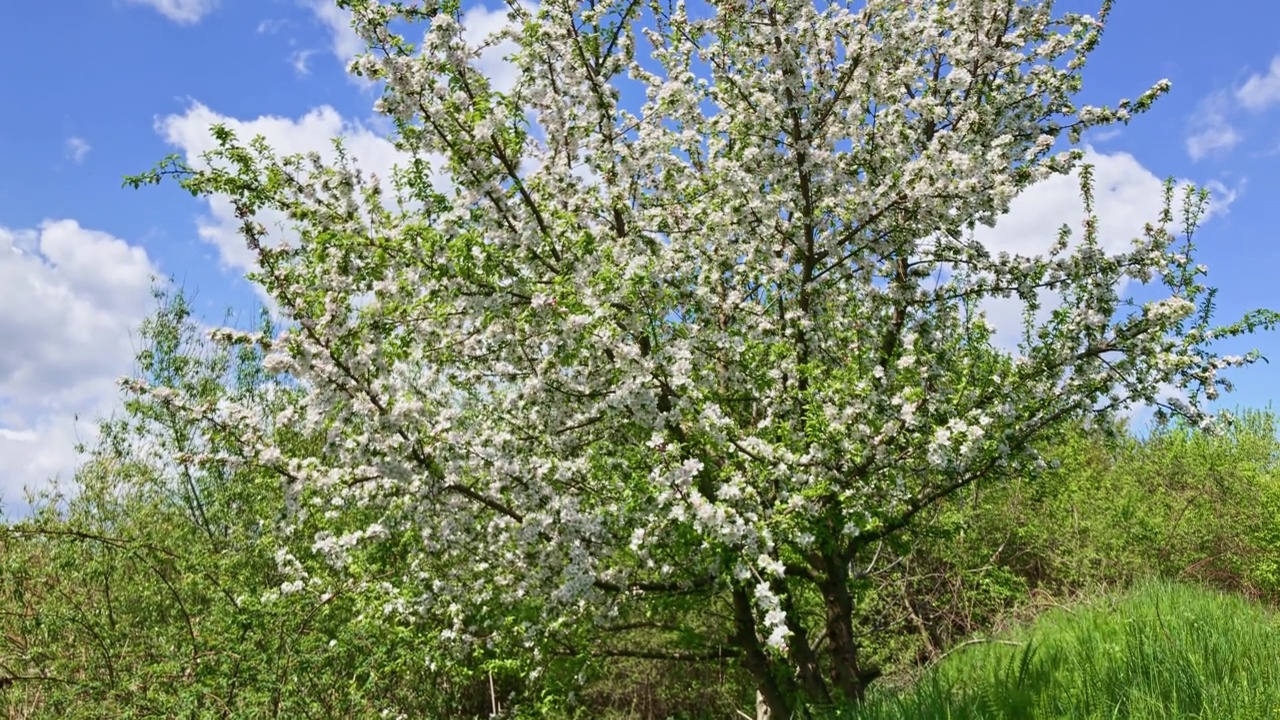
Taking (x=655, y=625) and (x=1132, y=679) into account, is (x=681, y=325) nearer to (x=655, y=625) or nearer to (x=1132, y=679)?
(x=655, y=625)

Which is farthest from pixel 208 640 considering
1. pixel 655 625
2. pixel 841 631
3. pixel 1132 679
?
pixel 1132 679

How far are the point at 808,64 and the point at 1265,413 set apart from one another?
24982mm

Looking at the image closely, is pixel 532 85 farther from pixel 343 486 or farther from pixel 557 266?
pixel 343 486

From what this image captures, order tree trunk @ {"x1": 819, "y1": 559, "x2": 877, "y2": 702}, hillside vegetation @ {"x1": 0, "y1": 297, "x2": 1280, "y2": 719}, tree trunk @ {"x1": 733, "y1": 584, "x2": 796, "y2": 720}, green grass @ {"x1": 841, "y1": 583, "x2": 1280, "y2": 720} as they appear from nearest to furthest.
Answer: green grass @ {"x1": 841, "y1": 583, "x2": 1280, "y2": 720} → hillside vegetation @ {"x1": 0, "y1": 297, "x2": 1280, "y2": 719} → tree trunk @ {"x1": 733, "y1": 584, "x2": 796, "y2": 720} → tree trunk @ {"x1": 819, "y1": 559, "x2": 877, "y2": 702}

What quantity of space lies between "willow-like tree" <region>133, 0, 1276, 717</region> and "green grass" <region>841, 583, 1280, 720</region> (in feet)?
4.88

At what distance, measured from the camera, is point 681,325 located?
25.2 feet

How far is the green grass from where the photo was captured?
614cm

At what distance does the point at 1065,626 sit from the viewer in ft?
32.2

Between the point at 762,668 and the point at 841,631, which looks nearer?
the point at 762,668

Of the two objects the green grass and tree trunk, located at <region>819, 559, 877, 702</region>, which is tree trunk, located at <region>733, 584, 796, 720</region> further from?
the green grass

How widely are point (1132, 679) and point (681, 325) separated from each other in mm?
4724

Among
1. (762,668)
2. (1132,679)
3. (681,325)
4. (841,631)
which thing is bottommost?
(1132,679)

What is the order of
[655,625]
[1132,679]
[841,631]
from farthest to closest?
[841,631]
[655,625]
[1132,679]

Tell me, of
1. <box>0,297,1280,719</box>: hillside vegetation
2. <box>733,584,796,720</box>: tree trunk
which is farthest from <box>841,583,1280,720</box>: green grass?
<box>733,584,796,720</box>: tree trunk
